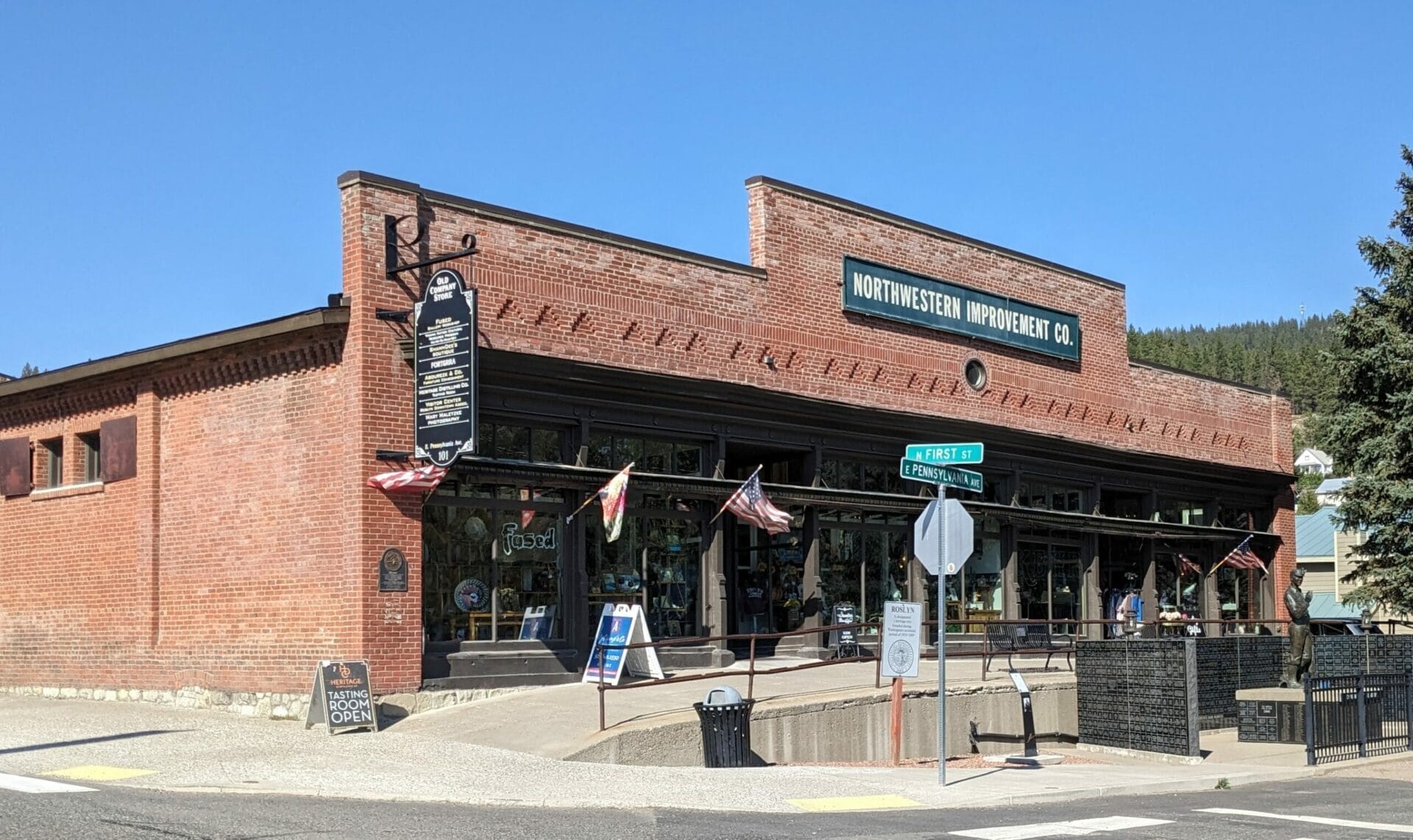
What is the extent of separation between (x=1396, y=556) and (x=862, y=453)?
46.1ft

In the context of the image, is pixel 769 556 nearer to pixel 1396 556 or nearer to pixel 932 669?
pixel 932 669

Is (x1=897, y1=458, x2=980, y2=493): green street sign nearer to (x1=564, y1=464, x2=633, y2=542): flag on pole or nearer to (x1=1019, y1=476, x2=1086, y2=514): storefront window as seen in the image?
(x1=564, y1=464, x2=633, y2=542): flag on pole

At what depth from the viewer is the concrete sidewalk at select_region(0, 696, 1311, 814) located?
13.4m

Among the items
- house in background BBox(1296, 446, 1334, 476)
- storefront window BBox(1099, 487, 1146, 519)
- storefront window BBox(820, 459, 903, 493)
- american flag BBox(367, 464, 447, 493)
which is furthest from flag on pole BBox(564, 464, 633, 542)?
house in background BBox(1296, 446, 1334, 476)

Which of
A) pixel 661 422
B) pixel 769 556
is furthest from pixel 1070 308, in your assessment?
pixel 661 422

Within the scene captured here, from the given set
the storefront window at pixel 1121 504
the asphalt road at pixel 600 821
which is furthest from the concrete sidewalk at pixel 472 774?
the storefront window at pixel 1121 504

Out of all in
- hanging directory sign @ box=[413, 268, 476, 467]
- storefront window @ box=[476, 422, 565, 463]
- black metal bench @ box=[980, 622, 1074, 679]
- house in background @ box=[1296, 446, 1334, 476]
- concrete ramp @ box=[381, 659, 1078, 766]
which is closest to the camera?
concrete ramp @ box=[381, 659, 1078, 766]

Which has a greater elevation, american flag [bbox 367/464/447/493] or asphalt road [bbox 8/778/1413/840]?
american flag [bbox 367/464/447/493]

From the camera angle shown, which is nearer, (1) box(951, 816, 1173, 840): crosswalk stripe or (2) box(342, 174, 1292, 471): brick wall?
(1) box(951, 816, 1173, 840): crosswalk stripe

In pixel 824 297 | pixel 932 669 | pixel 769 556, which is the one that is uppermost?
pixel 824 297

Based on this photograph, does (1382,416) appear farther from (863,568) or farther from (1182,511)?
(863,568)

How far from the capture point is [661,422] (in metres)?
22.3

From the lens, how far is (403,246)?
19281 mm

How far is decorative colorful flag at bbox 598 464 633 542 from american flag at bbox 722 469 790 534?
254cm
